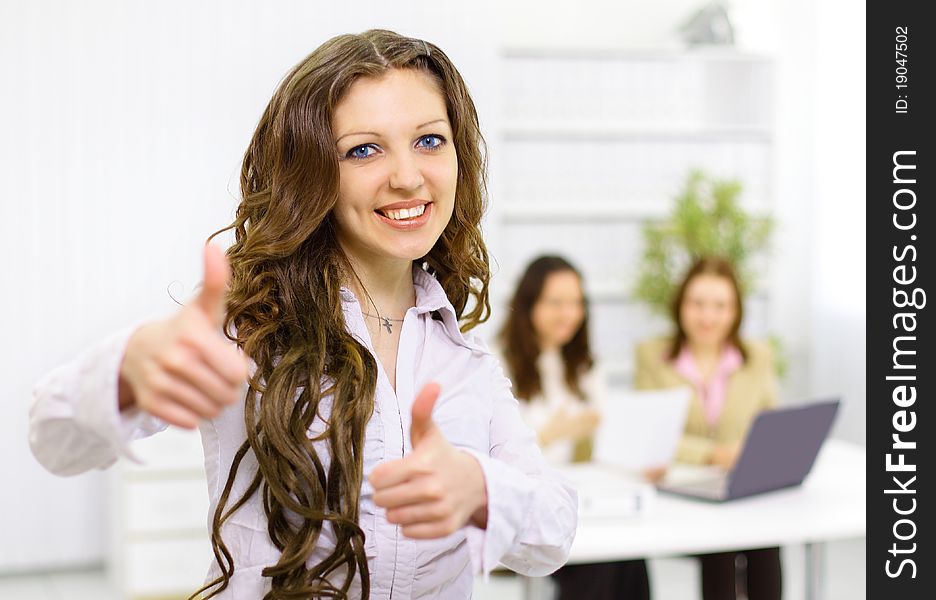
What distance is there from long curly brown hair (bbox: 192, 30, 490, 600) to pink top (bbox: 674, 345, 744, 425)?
2.47m

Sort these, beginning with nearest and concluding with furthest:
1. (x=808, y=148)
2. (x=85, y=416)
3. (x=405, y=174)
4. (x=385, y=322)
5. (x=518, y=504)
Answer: (x=85, y=416) → (x=518, y=504) → (x=405, y=174) → (x=385, y=322) → (x=808, y=148)

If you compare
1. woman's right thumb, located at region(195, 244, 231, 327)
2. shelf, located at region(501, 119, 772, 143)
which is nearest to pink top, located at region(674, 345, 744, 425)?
shelf, located at region(501, 119, 772, 143)

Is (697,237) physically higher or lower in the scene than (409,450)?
higher

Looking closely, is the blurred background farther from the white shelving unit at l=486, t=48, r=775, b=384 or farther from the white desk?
the white desk

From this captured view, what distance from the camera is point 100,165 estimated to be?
434 cm

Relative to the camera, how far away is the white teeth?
4.08 feet

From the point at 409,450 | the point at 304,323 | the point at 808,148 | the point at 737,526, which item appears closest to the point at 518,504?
the point at 409,450

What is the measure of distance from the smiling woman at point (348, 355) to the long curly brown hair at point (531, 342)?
2.14 metres

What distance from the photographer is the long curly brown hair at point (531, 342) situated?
11.5 feet

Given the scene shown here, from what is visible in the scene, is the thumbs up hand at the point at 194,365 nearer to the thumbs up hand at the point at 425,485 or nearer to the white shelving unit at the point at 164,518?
the thumbs up hand at the point at 425,485

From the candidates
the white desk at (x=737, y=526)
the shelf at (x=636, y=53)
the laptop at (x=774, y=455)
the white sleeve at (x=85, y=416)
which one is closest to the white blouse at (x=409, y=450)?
the white sleeve at (x=85, y=416)

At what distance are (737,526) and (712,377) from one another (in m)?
1.16

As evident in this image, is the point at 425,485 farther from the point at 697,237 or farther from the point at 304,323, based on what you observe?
the point at 697,237

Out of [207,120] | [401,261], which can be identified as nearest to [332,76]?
[401,261]
